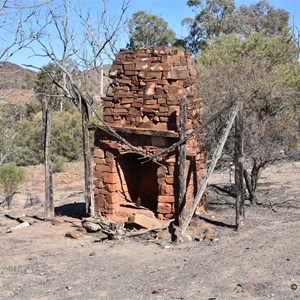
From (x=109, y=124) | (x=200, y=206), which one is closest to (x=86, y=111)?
(x=109, y=124)

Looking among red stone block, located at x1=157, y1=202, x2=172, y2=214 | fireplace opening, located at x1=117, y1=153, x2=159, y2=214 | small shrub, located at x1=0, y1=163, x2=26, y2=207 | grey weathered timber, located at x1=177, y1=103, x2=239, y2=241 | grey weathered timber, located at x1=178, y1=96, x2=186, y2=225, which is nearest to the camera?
grey weathered timber, located at x1=177, y1=103, x2=239, y2=241

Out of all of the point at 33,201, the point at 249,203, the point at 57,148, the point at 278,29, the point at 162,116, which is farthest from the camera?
the point at 278,29

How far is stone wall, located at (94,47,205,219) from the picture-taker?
28.2ft

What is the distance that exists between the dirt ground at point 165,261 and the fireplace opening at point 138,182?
4.03 feet

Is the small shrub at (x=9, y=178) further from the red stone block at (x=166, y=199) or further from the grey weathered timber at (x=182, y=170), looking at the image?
the grey weathered timber at (x=182, y=170)

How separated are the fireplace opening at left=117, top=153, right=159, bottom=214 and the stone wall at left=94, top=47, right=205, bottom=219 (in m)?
0.12

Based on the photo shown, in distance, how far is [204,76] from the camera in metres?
10.9

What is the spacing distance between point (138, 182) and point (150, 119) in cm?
186

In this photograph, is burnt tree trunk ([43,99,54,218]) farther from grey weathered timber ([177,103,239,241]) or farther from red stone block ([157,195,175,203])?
grey weathered timber ([177,103,239,241])

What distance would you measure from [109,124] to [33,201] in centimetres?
609

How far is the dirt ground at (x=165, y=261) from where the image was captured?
18.4 feet

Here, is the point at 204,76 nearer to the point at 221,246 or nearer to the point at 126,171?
the point at 126,171

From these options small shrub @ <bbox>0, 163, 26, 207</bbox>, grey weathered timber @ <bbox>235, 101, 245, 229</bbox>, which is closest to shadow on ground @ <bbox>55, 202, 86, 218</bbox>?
grey weathered timber @ <bbox>235, 101, 245, 229</bbox>

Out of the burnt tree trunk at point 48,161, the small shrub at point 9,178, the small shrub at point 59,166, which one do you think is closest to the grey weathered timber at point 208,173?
the burnt tree trunk at point 48,161
